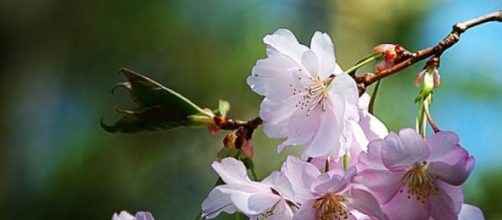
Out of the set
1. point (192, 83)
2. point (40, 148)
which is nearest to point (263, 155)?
point (192, 83)

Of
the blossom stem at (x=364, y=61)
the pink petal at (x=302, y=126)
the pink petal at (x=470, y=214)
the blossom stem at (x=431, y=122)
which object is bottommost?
the pink petal at (x=470, y=214)

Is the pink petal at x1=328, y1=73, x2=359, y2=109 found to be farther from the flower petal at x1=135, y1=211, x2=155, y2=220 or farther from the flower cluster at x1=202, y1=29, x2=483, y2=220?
the flower petal at x1=135, y1=211, x2=155, y2=220

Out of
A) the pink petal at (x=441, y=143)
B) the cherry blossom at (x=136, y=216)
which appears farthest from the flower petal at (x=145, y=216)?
the pink petal at (x=441, y=143)

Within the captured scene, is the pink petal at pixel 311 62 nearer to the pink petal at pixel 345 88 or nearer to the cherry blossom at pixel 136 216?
the pink petal at pixel 345 88

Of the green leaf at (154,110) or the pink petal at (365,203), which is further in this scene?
the green leaf at (154,110)

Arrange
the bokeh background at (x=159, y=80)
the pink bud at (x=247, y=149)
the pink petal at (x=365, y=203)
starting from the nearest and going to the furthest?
1. the pink petal at (x=365, y=203)
2. the pink bud at (x=247, y=149)
3. the bokeh background at (x=159, y=80)

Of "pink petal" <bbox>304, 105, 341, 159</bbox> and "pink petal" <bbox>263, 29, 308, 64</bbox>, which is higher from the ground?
"pink petal" <bbox>263, 29, 308, 64</bbox>

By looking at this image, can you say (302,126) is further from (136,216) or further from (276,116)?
(136,216)

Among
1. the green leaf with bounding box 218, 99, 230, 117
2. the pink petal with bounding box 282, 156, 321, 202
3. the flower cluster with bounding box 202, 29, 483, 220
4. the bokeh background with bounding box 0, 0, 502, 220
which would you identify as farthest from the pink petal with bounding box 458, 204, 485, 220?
the bokeh background with bounding box 0, 0, 502, 220
